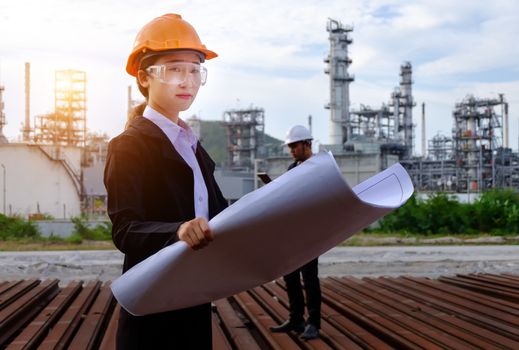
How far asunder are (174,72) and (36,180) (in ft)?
136

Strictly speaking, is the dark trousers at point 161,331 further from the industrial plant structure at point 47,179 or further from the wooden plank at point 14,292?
the industrial plant structure at point 47,179

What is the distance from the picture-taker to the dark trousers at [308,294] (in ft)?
16.2

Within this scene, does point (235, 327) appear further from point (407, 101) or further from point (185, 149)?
point (407, 101)

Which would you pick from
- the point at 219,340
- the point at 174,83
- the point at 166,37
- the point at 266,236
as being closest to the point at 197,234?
the point at 266,236

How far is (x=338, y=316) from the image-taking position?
5.59 m

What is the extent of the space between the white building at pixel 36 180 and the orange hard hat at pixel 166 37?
4034cm

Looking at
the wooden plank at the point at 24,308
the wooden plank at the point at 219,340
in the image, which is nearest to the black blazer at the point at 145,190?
the wooden plank at the point at 219,340

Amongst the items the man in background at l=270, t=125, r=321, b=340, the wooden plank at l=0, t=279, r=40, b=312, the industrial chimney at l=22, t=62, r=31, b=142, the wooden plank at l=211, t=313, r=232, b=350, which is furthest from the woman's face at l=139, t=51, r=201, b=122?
the industrial chimney at l=22, t=62, r=31, b=142

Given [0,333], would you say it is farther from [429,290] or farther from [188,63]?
[429,290]

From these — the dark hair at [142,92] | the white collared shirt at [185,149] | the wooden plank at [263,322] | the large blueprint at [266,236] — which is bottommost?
the wooden plank at [263,322]

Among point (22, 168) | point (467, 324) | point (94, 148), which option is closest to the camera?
point (467, 324)

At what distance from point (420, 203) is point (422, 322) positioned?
1609 cm

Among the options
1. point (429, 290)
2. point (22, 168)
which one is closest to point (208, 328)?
point (429, 290)

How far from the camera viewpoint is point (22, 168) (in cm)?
4069
